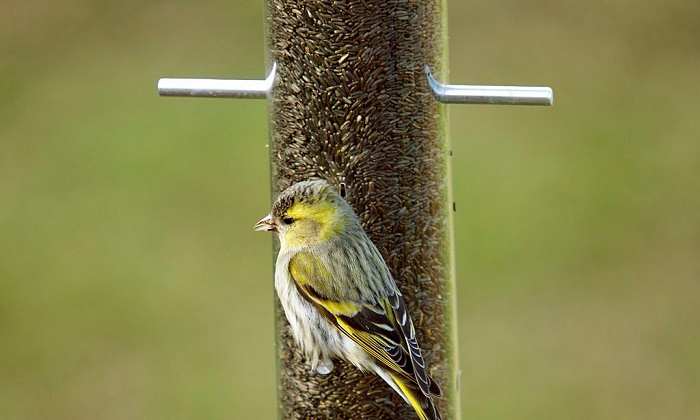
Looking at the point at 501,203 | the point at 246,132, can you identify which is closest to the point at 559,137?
the point at 501,203

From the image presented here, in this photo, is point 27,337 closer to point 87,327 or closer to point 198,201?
point 87,327

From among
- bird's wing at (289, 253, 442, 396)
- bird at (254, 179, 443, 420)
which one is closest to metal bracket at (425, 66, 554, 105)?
bird at (254, 179, 443, 420)

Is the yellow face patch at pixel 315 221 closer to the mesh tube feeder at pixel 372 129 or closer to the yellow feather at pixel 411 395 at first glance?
the mesh tube feeder at pixel 372 129

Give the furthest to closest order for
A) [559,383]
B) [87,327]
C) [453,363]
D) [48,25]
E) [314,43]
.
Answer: [48,25]
[87,327]
[559,383]
[453,363]
[314,43]

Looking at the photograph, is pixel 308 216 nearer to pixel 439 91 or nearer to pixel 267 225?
pixel 267 225

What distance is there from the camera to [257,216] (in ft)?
28.1

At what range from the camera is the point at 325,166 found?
4.16 metres

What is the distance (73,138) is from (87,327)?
1.90 m

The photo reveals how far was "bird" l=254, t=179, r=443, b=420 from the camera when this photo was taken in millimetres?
3977

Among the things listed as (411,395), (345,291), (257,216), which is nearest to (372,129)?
(345,291)

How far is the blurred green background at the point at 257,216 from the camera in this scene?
8039mm

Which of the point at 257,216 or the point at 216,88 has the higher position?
the point at 216,88

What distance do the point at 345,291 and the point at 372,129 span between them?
47cm

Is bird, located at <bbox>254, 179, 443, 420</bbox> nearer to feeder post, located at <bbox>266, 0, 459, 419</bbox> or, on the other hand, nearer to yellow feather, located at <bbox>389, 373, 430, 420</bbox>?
yellow feather, located at <bbox>389, 373, 430, 420</bbox>
